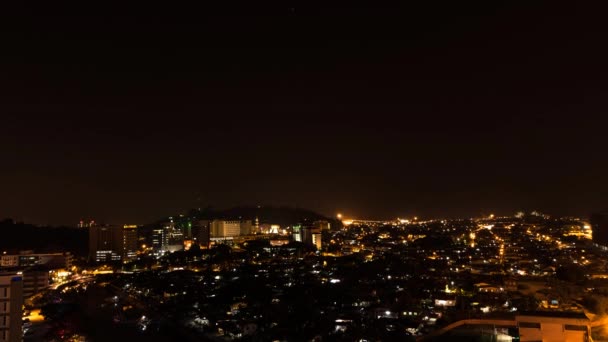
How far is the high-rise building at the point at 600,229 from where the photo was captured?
72.5 ft

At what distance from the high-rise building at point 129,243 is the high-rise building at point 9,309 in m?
21.4

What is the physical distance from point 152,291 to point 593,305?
37.2 ft

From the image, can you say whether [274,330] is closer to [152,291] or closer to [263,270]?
[152,291]

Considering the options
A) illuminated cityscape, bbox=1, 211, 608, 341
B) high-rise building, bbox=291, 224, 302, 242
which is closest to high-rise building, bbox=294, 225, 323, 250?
high-rise building, bbox=291, 224, 302, 242

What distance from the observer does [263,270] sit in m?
17.5

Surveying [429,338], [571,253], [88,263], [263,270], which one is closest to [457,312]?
[429,338]

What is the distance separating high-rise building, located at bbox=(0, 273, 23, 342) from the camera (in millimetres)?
6551

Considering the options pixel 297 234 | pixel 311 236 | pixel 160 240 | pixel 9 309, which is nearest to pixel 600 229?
pixel 311 236

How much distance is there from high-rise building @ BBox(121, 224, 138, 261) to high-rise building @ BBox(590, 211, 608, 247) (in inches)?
914

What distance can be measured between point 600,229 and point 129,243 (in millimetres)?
24596

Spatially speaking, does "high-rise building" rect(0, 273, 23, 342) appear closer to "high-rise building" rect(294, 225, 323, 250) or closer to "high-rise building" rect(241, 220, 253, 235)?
"high-rise building" rect(294, 225, 323, 250)

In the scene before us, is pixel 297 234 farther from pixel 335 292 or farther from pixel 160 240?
pixel 335 292

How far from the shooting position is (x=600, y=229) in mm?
22719

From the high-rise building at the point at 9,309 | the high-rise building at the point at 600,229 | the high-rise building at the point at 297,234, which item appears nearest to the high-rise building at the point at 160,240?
the high-rise building at the point at 297,234
